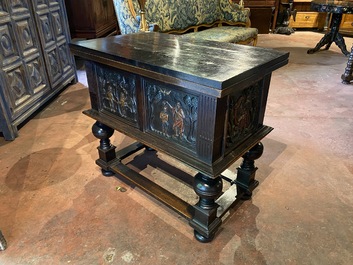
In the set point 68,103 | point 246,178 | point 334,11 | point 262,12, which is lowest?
point 68,103

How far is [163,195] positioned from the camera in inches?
50.5

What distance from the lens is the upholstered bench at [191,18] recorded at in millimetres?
2428

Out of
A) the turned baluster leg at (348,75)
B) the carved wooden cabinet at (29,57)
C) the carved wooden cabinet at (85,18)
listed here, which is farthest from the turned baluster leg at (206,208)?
the carved wooden cabinet at (85,18)

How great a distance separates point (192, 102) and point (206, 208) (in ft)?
1.43

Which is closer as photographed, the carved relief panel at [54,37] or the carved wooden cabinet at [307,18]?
the carved relief panel at [54,37]

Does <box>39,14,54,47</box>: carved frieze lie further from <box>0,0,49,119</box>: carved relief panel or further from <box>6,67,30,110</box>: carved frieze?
<box>6,67,30,110</box>: carved frieze

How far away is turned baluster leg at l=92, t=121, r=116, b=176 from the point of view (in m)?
1.46

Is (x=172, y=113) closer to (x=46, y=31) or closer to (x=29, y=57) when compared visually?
(x=29, y=57)

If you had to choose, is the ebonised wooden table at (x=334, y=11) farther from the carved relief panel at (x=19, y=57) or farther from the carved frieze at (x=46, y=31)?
the carved relief panel at (x=19, y=57)

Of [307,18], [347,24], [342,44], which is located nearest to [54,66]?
[342,44]

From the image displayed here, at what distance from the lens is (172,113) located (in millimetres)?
1055

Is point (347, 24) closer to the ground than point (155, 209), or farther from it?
farther from it

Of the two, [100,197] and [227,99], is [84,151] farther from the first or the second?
[227,99]

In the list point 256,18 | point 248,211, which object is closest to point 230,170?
point 248,211
